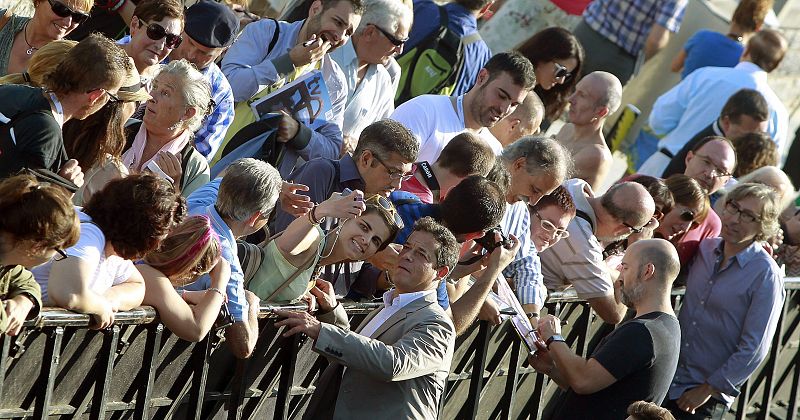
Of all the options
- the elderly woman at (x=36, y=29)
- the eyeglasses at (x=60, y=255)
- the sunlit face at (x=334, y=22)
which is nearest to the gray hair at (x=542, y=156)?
the sunlit face at (x=334, y=22)

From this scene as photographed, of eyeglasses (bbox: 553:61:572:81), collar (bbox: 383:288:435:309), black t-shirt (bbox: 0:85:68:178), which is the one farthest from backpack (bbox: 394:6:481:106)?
black t-shirt (bbox: 0:85:68:178)

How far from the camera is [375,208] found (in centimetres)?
628

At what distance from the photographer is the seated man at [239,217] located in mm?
5699

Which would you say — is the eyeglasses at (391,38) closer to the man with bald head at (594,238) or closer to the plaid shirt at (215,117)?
the plaid shirt at (215,117)

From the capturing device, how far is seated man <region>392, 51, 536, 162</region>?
314 inches

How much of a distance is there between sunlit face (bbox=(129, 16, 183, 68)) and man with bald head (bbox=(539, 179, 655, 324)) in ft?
8.90

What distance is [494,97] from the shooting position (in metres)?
8.09

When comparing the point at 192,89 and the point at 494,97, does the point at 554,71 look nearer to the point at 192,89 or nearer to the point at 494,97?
the point at 494,97

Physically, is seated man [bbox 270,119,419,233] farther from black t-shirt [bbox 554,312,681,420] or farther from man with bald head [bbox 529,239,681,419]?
black t-shirt [bbox 554,312,681,420]

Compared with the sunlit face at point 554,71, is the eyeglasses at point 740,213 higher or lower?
lower

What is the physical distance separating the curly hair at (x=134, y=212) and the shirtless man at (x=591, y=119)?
15.2 ft

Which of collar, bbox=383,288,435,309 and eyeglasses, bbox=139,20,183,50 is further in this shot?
eyeglasses, bbox=139,20,183,50

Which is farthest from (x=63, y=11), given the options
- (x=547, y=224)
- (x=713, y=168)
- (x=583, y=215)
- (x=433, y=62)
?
(x=713, y=168)

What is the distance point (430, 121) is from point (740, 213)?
8.17ft
